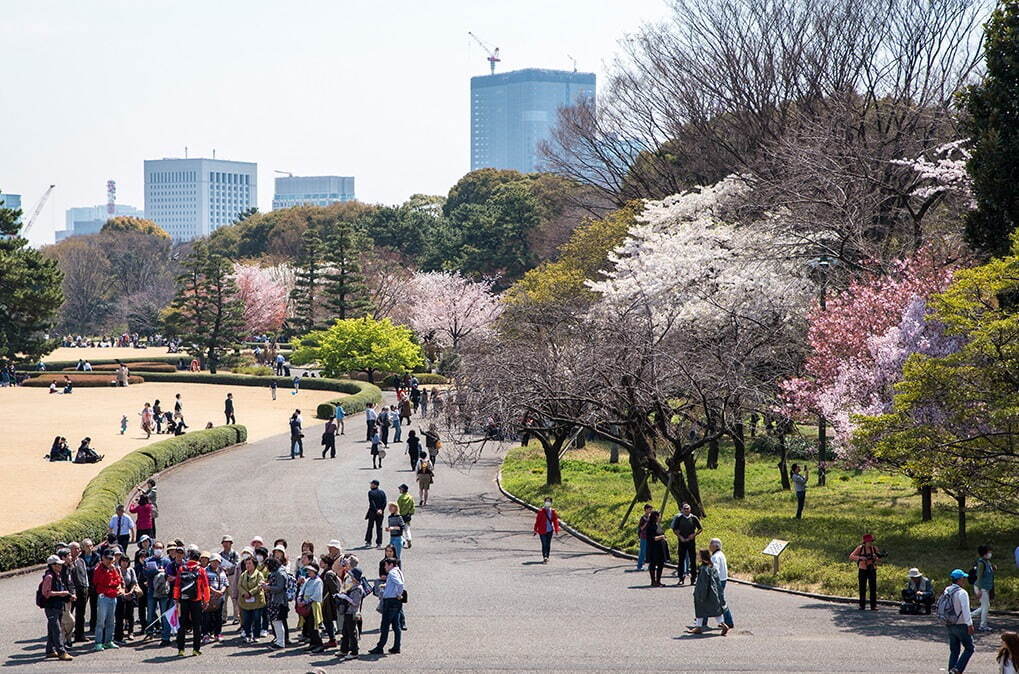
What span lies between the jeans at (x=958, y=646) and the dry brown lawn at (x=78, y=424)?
21382 mm

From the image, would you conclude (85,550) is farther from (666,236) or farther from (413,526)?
(666,236)

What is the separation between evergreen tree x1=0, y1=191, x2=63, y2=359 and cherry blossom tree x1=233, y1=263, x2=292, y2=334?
24.6 meters

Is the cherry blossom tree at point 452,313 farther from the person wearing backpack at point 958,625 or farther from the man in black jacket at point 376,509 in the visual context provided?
the person wearing backpack at point 958,625

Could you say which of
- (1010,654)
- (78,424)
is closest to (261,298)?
(78,424)

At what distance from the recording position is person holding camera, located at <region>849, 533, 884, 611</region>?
63.1 ft

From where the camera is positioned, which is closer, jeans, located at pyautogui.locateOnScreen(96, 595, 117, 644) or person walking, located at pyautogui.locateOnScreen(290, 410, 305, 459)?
jeans, located at pyautogui.locateOnScreen(96, 595, 117, 644)

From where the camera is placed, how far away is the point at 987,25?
2542 centimetres

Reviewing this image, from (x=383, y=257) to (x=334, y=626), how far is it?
84493 millimetres

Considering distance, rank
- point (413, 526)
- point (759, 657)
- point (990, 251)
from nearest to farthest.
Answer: point (759, 657)
point (990, 251)
point (413, 526)

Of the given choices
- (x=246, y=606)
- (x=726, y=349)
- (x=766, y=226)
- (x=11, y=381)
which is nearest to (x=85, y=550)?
(x=246, y=606)

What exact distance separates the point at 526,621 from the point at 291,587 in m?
3.70

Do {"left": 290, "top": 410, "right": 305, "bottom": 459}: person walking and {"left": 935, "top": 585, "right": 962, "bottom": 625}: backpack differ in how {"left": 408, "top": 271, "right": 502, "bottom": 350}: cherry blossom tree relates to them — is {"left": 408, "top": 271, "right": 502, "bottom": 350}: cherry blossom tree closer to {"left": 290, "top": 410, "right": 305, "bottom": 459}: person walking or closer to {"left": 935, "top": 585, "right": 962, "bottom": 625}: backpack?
{"left": 290, "top": 410, "right": 305, "bottom": 459}: person walking

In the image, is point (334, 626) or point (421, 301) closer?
point (334, 626)

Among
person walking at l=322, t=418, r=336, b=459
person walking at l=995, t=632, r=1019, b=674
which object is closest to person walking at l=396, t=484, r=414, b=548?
person walking at l=995, t=632, r=1019, b=674
